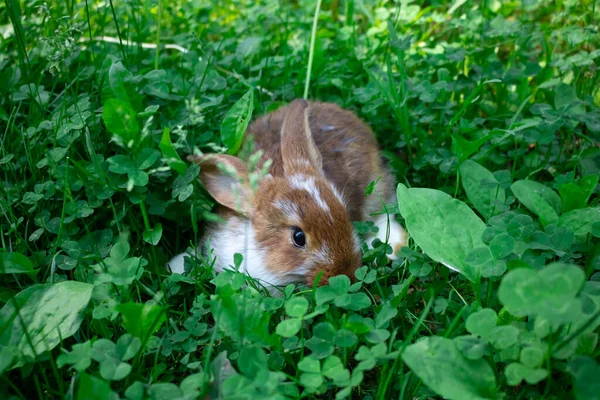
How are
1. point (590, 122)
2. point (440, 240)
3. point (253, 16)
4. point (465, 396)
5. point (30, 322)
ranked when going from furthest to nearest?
point (253, 16) → point (590, 122) → point (440, 240) → point (30, 322) → point (465, 396)

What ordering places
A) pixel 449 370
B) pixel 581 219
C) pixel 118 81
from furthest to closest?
pixel 118 81, pixel 581 219, pixel 449 370

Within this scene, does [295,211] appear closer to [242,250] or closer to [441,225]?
[242,250]

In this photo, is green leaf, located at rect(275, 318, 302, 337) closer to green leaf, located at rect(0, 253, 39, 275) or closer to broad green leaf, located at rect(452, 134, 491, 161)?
green leaf, located at rect(0, 253, 39, 275)

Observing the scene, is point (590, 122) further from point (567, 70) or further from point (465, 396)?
point (465, 396)

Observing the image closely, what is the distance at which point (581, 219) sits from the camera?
2.95m

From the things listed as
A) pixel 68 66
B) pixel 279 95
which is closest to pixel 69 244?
pixel 68 66

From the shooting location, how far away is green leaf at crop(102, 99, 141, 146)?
318 centimetres

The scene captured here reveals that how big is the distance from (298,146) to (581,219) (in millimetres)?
1536

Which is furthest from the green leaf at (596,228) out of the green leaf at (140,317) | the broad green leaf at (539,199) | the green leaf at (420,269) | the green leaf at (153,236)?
the green leaf at (153,236)

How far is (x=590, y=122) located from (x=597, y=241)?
106cm

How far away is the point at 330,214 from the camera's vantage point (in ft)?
10.7

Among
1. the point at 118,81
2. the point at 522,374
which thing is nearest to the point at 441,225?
the point at 522,374

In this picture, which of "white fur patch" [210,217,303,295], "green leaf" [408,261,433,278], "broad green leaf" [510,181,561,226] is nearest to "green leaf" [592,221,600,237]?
"broad green leaf" [510,181,561,226]

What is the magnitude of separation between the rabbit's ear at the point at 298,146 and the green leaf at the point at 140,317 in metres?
1.31
